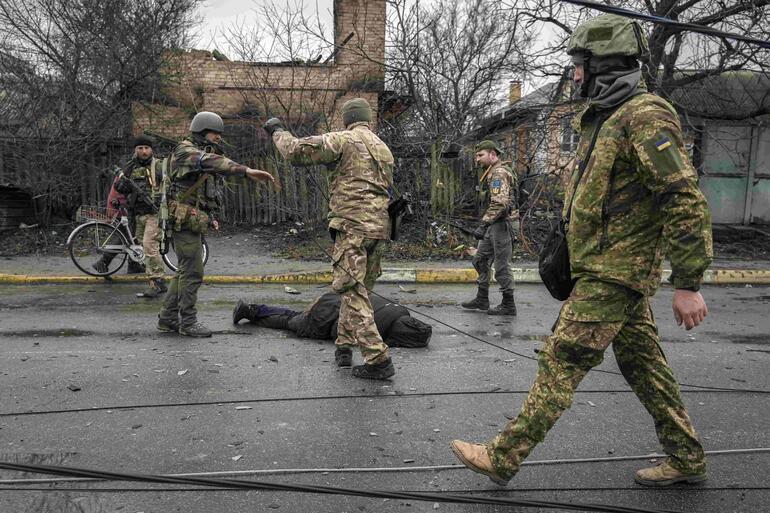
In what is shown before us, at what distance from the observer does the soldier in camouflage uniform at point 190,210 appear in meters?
5.68

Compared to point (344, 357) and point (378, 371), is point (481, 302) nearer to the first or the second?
point (344, 357)

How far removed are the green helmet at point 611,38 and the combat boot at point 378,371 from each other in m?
2.57

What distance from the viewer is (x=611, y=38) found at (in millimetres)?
2750

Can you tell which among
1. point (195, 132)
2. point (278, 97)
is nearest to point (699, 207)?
point (195, 132)

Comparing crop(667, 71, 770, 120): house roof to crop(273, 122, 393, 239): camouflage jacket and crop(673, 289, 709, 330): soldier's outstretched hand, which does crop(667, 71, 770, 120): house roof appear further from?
crop(673, 289, 709, 330): soldier's outstretched hand

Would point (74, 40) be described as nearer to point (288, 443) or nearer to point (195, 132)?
point (195, 132)

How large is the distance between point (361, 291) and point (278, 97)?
9.48 metres

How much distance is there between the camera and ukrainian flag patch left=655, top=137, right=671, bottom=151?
257 cm

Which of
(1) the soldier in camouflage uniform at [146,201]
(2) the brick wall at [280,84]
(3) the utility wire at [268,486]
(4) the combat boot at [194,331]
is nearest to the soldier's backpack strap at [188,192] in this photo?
(4) the combat boot at [194,331]

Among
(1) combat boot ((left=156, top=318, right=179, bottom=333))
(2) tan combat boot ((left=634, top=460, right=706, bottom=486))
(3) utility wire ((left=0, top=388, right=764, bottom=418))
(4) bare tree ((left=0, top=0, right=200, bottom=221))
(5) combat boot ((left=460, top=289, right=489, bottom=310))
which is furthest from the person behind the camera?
(4) bare tree ((left=0, top=0, right=200, bottom=221))

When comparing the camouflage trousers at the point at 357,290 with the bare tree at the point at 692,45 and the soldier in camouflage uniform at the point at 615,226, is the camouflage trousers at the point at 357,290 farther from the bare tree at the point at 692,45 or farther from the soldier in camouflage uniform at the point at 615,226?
the bare tree at the point at 692,45

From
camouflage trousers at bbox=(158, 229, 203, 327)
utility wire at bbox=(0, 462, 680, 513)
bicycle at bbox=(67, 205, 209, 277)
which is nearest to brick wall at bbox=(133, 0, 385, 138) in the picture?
bicycle at bbox=(67, 205, 209, 277)

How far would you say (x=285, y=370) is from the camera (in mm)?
4852

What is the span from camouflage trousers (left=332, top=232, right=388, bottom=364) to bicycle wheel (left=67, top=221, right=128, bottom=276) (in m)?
5.16
